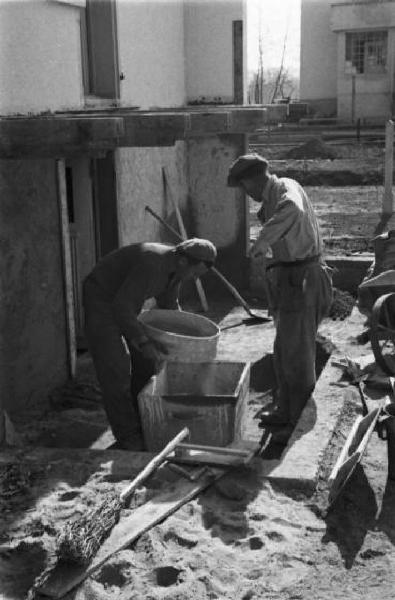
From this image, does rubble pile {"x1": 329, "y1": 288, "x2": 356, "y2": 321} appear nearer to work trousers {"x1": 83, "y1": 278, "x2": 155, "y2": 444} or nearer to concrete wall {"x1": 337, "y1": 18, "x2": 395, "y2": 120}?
work trousers {"x1": 83, "y1": 278, "x2": 155, "y2": 444}

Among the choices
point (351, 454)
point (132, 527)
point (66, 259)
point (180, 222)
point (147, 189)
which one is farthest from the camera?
point (180, 222)

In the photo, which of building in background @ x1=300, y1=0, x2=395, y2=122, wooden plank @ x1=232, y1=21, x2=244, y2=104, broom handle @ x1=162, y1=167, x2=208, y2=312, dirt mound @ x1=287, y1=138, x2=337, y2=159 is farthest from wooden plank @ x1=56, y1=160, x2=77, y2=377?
building in background @ x1=300, y1=0, x2=395, y2=122

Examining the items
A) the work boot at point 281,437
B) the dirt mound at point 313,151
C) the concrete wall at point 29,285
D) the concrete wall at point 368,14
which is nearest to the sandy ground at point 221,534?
the work boot at point 281,437

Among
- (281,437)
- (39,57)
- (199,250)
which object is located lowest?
(281,437)

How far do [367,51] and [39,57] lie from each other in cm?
3335

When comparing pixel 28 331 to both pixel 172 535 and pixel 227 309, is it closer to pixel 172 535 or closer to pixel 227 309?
pixel 172 535

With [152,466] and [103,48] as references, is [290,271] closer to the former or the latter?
[152,466]

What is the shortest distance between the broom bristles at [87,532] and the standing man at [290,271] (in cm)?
220

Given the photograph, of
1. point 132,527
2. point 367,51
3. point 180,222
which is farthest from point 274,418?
point 367,51

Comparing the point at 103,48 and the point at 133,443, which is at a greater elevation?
the point at 103,48

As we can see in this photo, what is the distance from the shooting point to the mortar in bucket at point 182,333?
6.11 meters

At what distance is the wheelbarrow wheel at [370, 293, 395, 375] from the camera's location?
18.4 ft

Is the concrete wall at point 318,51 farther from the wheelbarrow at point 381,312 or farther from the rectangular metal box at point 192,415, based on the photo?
the rectangular metal box at point 192,415

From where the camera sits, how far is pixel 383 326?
6.18 metres
